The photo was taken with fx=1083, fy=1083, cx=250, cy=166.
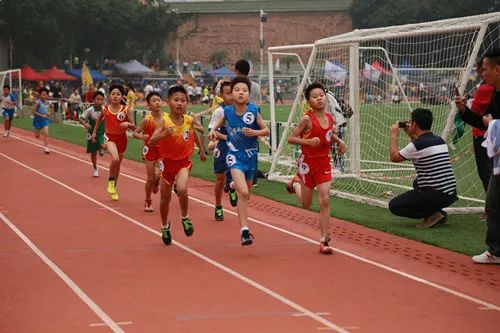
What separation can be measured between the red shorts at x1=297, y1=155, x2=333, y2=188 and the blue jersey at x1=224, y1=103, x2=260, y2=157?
61cm

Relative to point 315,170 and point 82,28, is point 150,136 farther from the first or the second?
point 82,28

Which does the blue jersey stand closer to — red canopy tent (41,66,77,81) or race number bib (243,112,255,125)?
race number bib (243,112,255,125)

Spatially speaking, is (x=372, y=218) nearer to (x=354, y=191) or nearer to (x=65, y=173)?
(x=354, y=191)

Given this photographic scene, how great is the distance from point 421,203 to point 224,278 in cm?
415

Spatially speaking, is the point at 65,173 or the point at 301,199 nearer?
the point at 301,199

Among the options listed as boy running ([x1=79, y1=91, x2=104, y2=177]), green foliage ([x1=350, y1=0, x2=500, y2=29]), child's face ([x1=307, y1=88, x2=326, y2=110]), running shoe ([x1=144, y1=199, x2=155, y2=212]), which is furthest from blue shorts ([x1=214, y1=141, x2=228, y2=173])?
green foliage ([x1=350, y1=0, x2=500, y2=29])

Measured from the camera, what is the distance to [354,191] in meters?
18.1

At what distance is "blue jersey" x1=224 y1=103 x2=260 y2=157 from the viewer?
12.2m

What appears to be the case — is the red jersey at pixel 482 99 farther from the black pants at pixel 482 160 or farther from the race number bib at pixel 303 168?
the race number bib at pixel 303 168

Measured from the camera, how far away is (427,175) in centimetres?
1366

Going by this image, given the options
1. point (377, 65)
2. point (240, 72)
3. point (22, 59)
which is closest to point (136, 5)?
point (22, 59)

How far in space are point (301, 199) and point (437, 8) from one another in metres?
A: 74.2

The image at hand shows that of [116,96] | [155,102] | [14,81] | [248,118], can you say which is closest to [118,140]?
[116,96]

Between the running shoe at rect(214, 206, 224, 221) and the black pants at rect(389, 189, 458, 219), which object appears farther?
the running shoe at rect(214, 206, 224, 221)
